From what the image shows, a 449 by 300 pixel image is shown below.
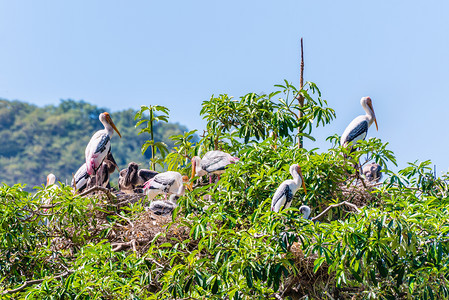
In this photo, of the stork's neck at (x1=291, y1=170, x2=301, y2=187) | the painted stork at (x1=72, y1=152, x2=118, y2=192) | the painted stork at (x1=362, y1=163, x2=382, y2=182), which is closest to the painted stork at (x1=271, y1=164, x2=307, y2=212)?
the stork's neck at (x1=291, y1=170, x2=301, y2=187)

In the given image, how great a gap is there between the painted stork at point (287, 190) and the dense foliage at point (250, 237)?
10 centimetres

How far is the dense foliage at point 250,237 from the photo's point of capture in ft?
20.7

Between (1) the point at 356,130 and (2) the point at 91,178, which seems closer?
(1) the point at 356,130

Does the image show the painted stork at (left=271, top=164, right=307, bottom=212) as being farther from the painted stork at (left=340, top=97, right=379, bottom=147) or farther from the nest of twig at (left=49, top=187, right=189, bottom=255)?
the painted stork at (left=340, top=97, right=379, bottom=147)

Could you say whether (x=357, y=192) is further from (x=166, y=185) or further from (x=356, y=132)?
(x=166, y=185)

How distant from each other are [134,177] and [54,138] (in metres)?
47.1

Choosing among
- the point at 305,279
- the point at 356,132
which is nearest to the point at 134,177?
the point at 356,132

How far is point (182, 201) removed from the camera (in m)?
7.57

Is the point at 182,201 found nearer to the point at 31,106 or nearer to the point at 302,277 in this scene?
the point at 302,277

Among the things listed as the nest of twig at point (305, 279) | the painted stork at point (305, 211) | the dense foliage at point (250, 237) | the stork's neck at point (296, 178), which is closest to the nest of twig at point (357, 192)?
the dense foliage at point (250, 237)

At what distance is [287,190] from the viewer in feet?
24.3

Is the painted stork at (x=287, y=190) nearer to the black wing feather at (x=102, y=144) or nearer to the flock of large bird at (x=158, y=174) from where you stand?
the flock of large bird at (x=158, y=174)

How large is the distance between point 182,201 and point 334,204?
4.51 ft

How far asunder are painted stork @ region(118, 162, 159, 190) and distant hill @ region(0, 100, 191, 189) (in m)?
34.8
